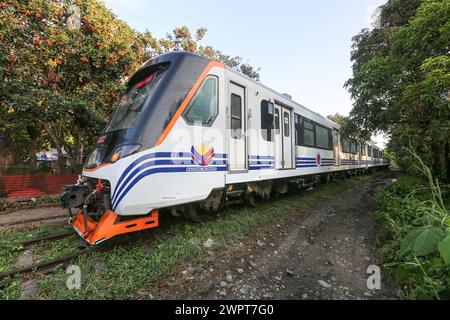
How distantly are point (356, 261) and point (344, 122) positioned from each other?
18.0 ft

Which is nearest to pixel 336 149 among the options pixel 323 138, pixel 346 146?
pixel 323 138

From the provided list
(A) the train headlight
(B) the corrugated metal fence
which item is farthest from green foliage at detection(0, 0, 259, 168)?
(A) the train headlight

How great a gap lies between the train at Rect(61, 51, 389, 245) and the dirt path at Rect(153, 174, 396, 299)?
42.6 inches

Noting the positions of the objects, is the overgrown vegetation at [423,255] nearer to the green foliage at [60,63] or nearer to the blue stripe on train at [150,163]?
the blue stripe on train at [150,163]

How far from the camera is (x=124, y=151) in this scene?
10.2 feet

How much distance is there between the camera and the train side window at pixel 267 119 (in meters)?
5.33

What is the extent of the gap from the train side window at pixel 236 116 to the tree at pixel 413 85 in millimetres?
3246

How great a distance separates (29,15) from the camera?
6484mm

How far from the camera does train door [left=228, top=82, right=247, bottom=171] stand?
4.36 metres

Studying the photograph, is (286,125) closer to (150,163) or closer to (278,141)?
(278,141)
